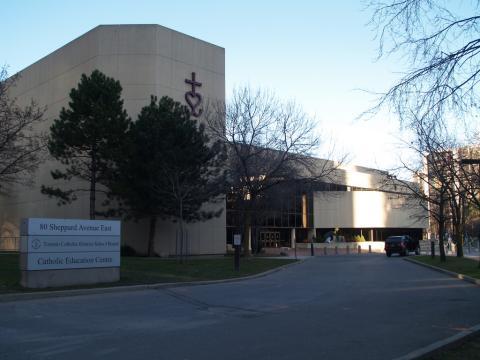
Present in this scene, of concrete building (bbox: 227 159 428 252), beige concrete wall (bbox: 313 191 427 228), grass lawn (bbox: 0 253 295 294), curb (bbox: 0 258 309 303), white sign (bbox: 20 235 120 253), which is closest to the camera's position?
curb (bbox: 0 258 309 303)

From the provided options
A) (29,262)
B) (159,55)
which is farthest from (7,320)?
(159,55)

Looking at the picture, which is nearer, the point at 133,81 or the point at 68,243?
the point at 68,243

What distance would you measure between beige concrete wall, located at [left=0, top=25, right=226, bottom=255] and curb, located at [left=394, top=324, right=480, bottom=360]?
32206mm

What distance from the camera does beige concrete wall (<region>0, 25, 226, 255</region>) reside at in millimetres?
40281

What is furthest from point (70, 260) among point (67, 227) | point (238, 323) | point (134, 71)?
point (134, 71)

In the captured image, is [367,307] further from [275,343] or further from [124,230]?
[124,230]

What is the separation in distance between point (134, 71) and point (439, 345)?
35.7 metres

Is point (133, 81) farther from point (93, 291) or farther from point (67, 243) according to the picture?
point (93, 291)

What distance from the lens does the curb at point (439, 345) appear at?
7186 mm

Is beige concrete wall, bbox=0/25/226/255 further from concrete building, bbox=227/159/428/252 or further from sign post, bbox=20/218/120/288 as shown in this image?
concrete building, bbox=227/159/428/252

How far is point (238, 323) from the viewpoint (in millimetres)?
10648

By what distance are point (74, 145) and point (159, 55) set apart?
11.9 m

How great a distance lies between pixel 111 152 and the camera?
3175cm

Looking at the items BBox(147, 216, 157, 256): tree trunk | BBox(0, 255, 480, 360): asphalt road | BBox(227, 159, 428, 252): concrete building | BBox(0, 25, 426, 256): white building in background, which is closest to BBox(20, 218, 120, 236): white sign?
BBox(0, 255, 480, 360): asphalt road
